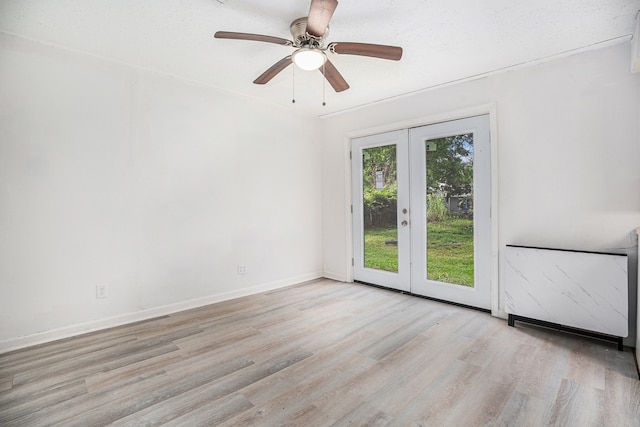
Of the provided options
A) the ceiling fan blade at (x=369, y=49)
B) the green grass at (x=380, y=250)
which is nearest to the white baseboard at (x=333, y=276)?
the green grass at (x=380, y=250)

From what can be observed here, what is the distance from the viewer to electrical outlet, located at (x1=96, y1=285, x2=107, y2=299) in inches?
115

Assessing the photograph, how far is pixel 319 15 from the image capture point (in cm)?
187

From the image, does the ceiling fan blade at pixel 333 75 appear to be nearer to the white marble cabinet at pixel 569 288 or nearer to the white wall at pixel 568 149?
the white wall at pixel 568 149

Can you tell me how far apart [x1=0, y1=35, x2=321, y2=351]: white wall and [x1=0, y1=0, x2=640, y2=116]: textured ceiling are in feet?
1.23

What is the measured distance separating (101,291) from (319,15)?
9.88 ft

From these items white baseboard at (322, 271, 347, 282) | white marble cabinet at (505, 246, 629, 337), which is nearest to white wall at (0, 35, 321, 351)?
white baseboard at (322, 271, 347, 282)

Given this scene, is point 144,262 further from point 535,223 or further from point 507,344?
point 535,223

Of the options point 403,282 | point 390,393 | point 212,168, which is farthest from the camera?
point 403,282

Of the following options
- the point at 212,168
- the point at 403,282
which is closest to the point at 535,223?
the point at 403,282

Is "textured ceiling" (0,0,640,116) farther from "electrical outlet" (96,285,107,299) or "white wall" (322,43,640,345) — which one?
"electrical outlet" (96,285,107,299)

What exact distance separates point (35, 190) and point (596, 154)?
4.79 m

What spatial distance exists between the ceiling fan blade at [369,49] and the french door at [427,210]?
5.48 ft

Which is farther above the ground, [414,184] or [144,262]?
[414,184]

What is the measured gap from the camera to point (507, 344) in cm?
261
